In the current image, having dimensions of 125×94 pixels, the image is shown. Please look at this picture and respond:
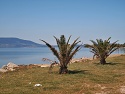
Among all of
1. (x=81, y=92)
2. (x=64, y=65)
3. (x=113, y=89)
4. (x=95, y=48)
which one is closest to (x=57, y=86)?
(x=81, y=92)

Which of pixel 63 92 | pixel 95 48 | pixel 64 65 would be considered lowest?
pixel 63 92

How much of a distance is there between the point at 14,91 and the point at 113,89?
625 cm

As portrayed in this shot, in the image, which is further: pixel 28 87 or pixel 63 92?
pixel 28 87

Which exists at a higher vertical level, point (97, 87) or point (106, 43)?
point (106, 43)

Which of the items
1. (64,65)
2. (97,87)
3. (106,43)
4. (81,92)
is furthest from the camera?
(106,43)

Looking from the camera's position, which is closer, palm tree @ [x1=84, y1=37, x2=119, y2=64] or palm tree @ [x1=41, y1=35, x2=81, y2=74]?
palm tree @ [x1=41, y1=35, x2=81, y2=74]

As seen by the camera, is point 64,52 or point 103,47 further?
point 103,47

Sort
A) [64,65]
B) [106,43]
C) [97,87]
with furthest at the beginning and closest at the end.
Result: [106,43] < [64,65] < [97,87]

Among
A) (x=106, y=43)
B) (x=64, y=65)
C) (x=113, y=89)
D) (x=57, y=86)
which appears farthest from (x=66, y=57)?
(x=106, y=43)

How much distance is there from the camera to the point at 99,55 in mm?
35469

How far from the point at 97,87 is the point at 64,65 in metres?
8.74

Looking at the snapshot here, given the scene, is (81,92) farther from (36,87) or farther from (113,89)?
(36,87)

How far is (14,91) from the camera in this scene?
15.2m

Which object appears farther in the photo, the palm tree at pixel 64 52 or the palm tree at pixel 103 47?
the palm tree at pixel 103 47
